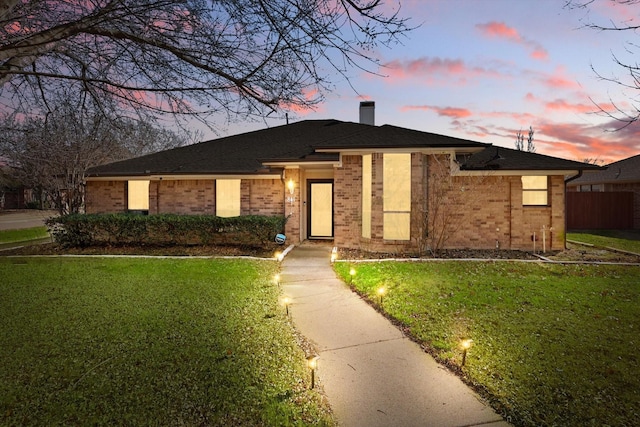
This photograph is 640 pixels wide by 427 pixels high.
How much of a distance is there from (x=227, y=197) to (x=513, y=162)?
1088 centimetres

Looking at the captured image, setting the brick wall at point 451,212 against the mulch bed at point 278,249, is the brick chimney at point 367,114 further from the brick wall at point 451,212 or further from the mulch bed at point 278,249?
the mulch bed at point 278,249

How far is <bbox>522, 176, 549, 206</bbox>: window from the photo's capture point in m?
13.0

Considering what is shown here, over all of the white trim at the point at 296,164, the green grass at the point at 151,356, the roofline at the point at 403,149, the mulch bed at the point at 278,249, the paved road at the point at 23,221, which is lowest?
the green grass at the point at 151,356

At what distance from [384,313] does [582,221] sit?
21.2 m

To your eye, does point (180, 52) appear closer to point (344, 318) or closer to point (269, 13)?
point (269, 13)

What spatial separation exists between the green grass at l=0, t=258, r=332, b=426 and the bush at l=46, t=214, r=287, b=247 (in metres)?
4.12

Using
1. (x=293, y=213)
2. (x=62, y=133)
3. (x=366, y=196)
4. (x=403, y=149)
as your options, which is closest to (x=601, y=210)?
(x=403, y=149)

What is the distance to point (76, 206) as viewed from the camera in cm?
1540

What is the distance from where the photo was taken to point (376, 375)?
13.1 feet

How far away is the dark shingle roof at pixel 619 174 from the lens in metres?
21.4

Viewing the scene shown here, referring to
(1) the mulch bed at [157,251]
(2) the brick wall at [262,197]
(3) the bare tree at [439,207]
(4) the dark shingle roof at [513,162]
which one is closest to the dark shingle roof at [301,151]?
(4) the dark shingle roof at [513,162]

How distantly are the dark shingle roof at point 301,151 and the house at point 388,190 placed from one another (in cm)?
6

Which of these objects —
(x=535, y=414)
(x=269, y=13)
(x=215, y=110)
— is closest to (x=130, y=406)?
(x=215, y=110)

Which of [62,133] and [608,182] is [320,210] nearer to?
[62,133]
